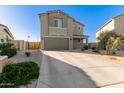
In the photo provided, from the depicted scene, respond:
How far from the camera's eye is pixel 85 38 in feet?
83.8

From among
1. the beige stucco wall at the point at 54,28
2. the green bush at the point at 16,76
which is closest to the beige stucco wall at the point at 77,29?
the beige stucco wall at the point at 54,28

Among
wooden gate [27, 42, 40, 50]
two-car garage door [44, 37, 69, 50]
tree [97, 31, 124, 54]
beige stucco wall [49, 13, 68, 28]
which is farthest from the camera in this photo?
wooden gate [27, 42, 40, 50]

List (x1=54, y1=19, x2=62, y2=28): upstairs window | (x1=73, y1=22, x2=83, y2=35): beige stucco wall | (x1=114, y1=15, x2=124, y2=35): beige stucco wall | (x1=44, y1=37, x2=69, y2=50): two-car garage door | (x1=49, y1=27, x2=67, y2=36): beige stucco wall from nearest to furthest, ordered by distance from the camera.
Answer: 1. (x1=114, y1=15, x2=124, y2=35): beige stucco wall
2. (x1=44, y1=37, x2=69, y2=50): two-car garage door
3. (x1=49, y1=27, x2=67, y2=36): beige stucco wall
4. (x1=54, y1=19, x2=62, y2=28): upstairs window
5. (x1=73, y1=22, x2=83, y2=35): beige stucco wall

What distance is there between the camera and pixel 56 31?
2283 cm

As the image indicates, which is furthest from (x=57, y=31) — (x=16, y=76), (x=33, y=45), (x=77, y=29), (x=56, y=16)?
(x=16, y=76)

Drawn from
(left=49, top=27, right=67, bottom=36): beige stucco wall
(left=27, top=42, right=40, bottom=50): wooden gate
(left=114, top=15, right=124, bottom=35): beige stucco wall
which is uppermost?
(left=114, top=15, right=124, bottom=35): beige stucco wall

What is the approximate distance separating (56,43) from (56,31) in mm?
1939

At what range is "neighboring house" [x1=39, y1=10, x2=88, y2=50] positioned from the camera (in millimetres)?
22381

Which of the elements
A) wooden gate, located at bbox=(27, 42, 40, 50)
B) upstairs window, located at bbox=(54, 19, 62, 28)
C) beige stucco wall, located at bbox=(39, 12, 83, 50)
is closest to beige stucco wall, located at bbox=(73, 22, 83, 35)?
beige stucco wall, located at bbox=(39, 12, 83, 50)

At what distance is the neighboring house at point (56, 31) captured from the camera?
73.4 feet

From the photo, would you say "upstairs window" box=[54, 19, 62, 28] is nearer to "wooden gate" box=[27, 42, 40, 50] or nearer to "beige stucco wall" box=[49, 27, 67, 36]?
"beige stucco wall" box=[49, 27, 67, 36]

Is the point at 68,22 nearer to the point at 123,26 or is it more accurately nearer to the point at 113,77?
the point at 123,26

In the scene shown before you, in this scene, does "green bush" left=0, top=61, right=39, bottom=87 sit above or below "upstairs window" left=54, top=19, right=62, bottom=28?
below
